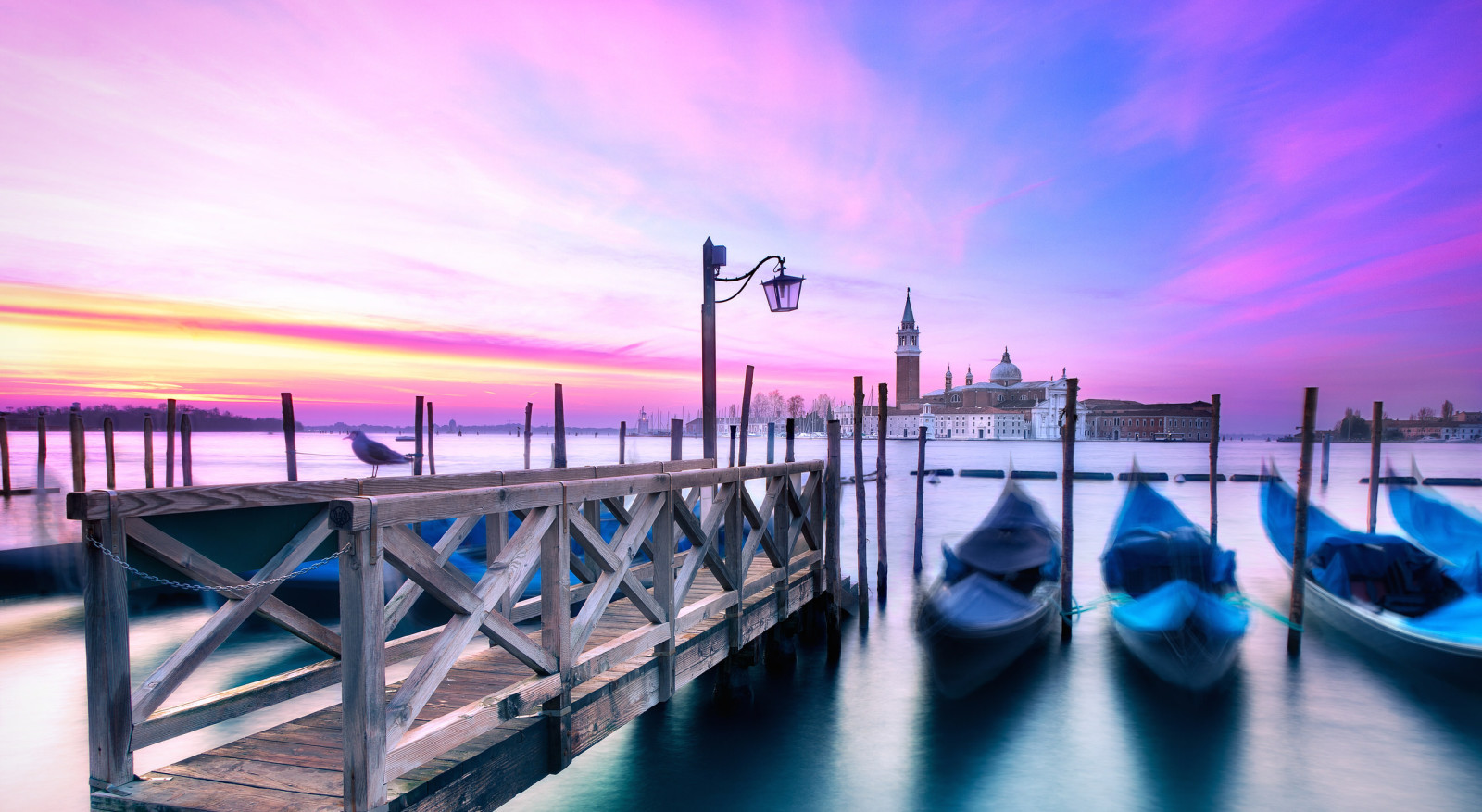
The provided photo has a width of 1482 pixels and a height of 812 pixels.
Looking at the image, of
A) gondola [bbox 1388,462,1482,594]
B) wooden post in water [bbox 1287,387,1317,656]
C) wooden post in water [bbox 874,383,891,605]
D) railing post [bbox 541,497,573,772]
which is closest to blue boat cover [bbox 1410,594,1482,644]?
wooden post in water [bbox 1287,387,1317,656]

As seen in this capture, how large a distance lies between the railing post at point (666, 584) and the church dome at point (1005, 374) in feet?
437

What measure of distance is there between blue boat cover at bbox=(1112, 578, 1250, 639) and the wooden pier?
5.40 meters

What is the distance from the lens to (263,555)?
367 cm

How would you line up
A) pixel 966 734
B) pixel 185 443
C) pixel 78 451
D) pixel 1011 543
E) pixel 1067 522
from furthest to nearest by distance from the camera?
pixel 185 443
pixel 78 451
pixel 1011 543
pixel 1067 522
pixel 966 734

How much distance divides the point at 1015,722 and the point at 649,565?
3.52 meters

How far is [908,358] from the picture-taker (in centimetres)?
12331

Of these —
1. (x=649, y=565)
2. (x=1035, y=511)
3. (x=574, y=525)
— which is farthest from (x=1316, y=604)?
(x=574, y=525)

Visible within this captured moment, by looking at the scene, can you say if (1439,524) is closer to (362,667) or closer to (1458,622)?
(1458,622)

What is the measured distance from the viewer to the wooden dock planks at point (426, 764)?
9.05 feet

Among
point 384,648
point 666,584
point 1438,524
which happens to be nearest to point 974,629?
point 666,584

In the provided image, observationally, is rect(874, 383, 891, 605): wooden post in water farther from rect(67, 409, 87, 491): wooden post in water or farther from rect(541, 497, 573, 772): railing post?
rect(67, 409, 87, 491): wooden post in water

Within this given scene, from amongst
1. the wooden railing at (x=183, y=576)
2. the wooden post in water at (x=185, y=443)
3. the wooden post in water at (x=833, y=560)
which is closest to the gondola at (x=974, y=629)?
the wooden post in water at (x=833, y=560)

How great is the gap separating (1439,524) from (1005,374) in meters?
126

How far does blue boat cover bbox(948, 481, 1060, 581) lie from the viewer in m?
10.3
